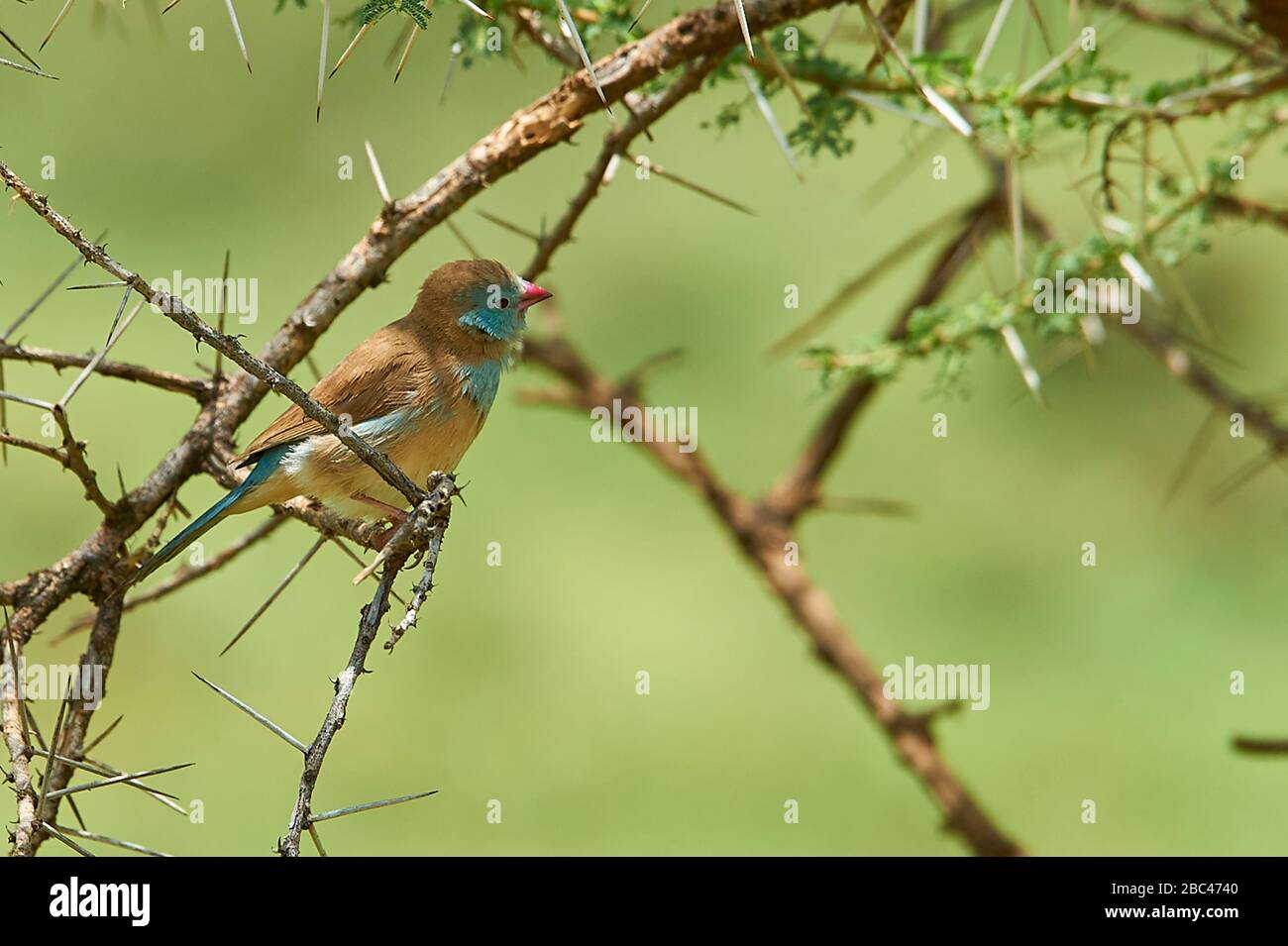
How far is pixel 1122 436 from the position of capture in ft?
20.9

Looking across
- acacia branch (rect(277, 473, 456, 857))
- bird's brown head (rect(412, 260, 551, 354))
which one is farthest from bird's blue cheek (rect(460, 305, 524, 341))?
acacia branch (rect(277, 473, 456, 857))

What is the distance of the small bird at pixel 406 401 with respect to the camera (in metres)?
2.64

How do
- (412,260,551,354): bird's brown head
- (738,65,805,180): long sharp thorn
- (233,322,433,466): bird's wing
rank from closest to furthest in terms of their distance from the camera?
(738,65,805,180): long sharp thorn, (233,322,433,466): bird's wing, (412,260,551,354): bird's brown head

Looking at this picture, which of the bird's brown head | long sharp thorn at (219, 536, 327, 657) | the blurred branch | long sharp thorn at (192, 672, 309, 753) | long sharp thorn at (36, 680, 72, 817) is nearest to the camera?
long sharp thorn at (192, 672, 309, 753)

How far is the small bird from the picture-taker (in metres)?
2.64

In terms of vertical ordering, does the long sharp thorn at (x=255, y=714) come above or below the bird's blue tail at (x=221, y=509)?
below

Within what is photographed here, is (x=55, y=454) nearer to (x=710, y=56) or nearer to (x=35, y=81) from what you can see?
(x=710, y=56)

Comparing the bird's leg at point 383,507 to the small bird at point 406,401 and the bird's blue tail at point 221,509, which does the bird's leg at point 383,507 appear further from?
the bird's blue tail at point 221,509

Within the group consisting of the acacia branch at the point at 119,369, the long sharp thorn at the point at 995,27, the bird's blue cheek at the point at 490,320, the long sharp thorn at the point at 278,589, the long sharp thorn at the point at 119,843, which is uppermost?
the long sharp thorn at the point at 995,27

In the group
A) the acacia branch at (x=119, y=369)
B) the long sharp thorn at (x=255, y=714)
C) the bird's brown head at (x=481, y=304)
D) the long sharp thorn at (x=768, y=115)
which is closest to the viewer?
the long sharp thorn at (x=255, y=714)

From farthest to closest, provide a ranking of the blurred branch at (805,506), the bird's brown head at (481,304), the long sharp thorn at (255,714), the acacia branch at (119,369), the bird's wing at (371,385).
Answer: the blurred branch at (805,506) < the bird's brown head at (481,304) < the bird's wing at (371,385) < the acacia branch at (119,369) < the long sharp thorn at (255,714)

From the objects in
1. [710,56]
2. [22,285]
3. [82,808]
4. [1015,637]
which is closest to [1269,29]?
[710,56]

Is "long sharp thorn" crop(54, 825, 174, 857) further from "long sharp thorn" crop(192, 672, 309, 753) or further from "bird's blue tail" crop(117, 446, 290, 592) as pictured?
"bird's blue tail" crop(117, 446, 290, 592)

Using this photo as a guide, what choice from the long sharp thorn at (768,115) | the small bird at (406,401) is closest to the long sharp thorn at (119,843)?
the small bird at (406,401)
